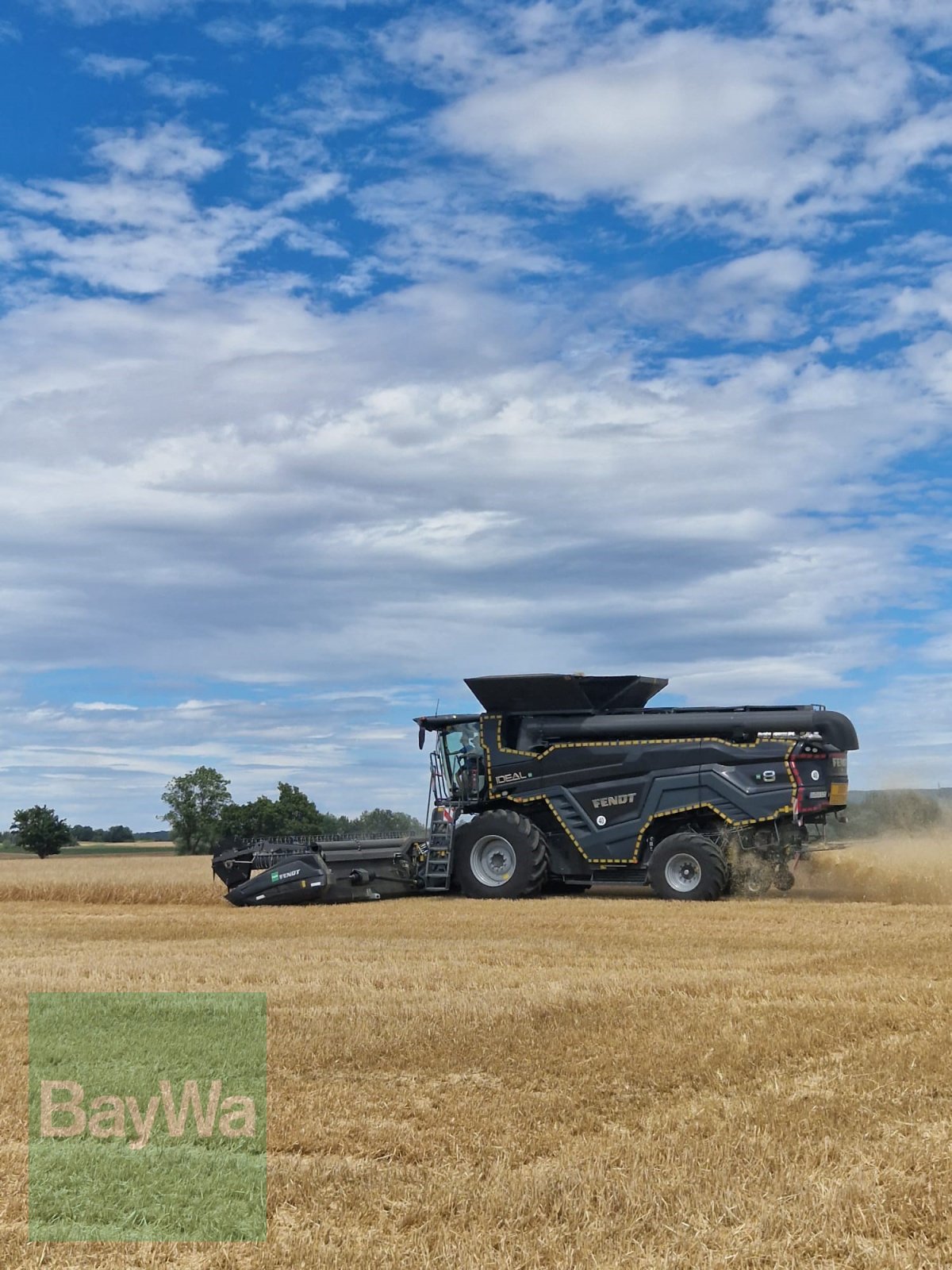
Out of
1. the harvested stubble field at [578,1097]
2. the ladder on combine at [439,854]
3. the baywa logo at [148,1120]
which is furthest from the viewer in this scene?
the ladder on combine at [439,854]

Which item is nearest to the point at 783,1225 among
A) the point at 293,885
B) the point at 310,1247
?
the point at 310,1247

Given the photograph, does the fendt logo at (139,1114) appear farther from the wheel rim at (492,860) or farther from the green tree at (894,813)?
the green tree at (894,813)

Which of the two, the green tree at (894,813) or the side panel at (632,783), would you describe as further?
the green tree at (894,813)

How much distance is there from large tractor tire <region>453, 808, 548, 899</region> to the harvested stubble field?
6689mm

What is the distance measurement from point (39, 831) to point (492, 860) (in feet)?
201

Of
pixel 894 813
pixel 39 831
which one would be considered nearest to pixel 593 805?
pixel 894 813

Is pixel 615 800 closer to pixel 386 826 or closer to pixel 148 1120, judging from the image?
pixel 386 826

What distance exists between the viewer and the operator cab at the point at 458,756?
2131 centimetres

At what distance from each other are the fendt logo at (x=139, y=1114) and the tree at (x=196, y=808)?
67145 millimetres

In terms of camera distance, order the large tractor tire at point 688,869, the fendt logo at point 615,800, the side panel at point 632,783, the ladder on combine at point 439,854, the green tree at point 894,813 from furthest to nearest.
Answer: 1. the green tree at point 894,813
2. the ladder on combine at point 439,854
3. the fendt logo at point 615,800
4. the side panel at point 632,783
5. the large tractor tire at point 688,869

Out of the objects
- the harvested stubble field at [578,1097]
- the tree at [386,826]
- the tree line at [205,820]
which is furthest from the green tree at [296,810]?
the harvested stubble field at [578,1097]

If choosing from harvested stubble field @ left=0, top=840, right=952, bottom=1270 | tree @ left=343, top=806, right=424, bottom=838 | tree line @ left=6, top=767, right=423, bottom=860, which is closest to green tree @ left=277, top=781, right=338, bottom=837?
tree line @ left=6, top=767, right=423, bottom=860

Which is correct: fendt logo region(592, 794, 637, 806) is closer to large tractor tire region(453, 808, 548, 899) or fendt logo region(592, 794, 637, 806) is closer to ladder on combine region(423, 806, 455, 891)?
large tractor tire region(453, 808, 548, 899)

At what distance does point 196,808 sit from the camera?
73.1 m
